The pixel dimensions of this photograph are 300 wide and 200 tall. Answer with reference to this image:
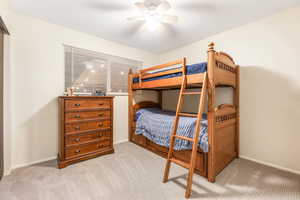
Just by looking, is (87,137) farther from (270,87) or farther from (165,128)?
(270,87)

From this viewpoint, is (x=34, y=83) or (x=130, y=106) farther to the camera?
(x=130, y=106)

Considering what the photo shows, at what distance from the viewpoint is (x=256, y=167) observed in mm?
2145

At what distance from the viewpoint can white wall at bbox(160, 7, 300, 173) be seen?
2.01 metres

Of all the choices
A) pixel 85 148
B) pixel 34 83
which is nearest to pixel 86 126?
pixel 85 148

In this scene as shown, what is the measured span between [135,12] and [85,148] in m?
2.42

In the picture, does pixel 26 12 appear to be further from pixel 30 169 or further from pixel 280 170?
pixel 280 170

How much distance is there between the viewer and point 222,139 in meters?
2.01

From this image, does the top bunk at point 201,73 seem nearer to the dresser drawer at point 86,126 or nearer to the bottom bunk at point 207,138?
the bottom bunk at point 207,138

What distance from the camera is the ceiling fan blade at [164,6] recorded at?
6.10 feet

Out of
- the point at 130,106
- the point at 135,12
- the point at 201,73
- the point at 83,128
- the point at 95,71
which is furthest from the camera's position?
→ the point at 130,106

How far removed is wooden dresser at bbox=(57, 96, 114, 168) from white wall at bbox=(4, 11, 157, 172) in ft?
1.25

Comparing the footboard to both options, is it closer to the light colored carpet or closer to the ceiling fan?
the light colored carpet

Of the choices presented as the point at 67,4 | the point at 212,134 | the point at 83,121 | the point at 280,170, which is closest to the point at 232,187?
the point at 212,134

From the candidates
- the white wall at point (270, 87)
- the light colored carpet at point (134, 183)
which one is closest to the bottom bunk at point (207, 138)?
the light colored carpet at point (134, 183)
